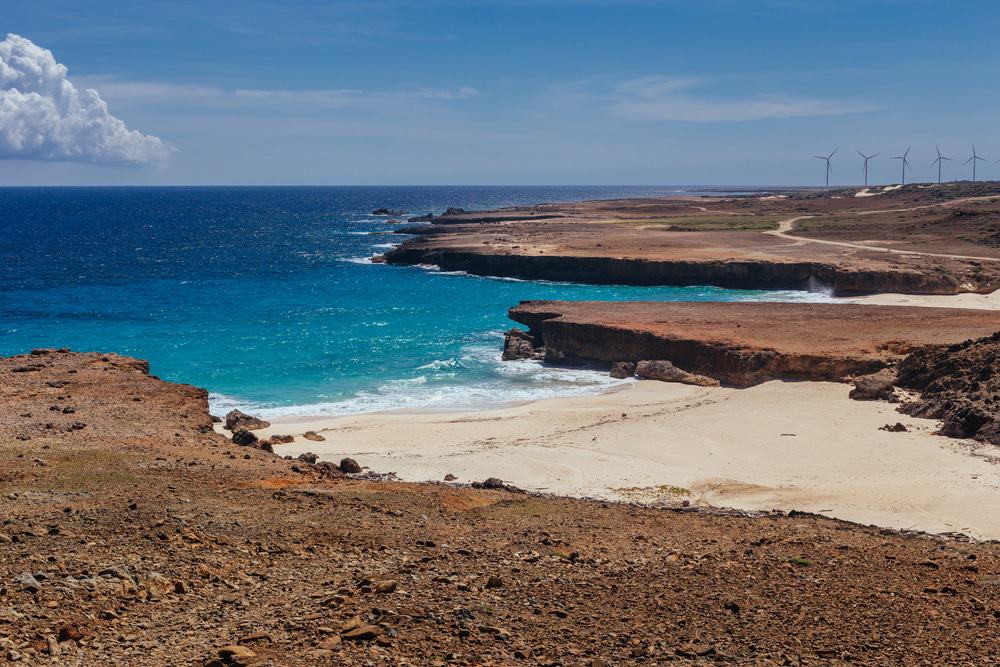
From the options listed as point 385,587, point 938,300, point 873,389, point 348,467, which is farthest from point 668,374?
point 938,300

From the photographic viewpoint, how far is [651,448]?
25344 millimetres

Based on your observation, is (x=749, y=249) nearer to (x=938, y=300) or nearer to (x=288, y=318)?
(x=938, y=300)

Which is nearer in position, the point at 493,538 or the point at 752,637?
the point at 752,637

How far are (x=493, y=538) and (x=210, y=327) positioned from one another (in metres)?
42.1

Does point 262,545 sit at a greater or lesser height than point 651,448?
greater

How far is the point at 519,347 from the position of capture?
142ft

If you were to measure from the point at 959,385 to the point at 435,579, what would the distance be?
71.8 feet

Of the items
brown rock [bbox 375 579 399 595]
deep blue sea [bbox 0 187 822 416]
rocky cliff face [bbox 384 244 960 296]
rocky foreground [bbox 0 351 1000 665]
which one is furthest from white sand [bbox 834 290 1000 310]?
brown rock [bbox 375 579 399 595]

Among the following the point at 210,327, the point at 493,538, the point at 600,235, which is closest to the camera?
the point at 493,538

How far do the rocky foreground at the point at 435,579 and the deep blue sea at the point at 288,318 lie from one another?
743 inches

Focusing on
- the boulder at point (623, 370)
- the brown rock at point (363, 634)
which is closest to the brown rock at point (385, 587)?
the brown rock at point (363, 634)

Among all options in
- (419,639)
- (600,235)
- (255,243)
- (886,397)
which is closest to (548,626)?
(419,639)

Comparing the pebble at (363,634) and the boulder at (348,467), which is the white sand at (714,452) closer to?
the boulder at (348,467)

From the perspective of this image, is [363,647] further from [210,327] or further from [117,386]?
[210,327]
